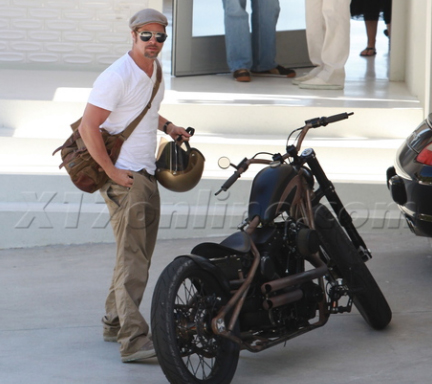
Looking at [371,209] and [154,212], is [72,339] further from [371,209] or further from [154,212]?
[371,209]

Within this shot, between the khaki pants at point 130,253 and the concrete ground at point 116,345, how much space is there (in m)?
0.16

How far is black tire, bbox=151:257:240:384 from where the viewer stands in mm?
3393

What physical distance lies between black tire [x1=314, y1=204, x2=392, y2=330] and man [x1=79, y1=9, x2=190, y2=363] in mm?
855

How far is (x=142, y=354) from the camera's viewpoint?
3857mm

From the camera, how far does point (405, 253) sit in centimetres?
562

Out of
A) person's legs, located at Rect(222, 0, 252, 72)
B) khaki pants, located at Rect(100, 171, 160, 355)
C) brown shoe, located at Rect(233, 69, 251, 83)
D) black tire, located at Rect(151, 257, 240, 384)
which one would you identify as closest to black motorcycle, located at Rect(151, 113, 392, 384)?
black tire, located at Rect(151, 257, 240, 384)

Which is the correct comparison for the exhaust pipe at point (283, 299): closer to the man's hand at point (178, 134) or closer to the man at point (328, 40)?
the man's hand at point (178, 134)

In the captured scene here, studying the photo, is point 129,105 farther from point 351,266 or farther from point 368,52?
point 368,52

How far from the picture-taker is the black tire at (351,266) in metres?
4.11

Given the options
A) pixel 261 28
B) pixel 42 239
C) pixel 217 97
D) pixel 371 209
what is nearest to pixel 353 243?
pixel 371 209

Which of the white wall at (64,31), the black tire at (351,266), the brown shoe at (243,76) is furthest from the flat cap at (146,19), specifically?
the white wall at (64,31)

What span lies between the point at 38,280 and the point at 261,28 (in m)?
4.45

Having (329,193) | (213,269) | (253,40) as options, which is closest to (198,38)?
(253,40)

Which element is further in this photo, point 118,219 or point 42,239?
point 42,239
